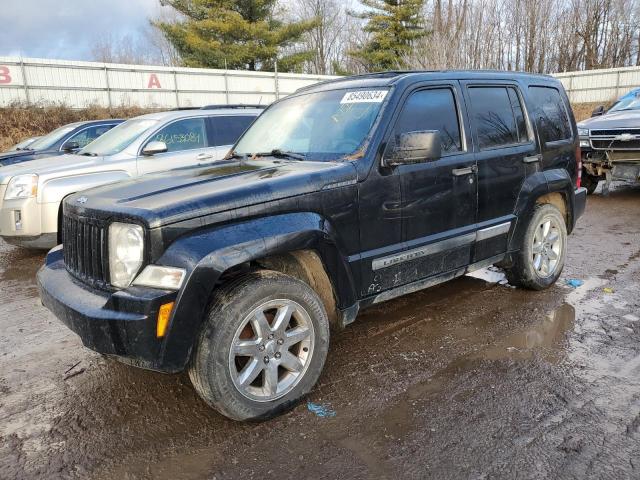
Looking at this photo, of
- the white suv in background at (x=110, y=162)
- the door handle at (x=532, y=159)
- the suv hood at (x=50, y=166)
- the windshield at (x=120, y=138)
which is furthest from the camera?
the windshield at (x=120, y=138)

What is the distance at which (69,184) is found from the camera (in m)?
6.45

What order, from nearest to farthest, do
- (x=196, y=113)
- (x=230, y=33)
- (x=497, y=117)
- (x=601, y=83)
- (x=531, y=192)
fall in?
(x=497, y=117) < (x=531, y=192) < (x=196, y=113) < (x=230, y=33) < (x=601, y=83)

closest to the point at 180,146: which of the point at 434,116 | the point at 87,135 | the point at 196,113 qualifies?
the point at 196,113

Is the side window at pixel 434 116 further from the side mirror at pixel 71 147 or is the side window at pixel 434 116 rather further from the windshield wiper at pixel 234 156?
the side mirror at pixel 71 147

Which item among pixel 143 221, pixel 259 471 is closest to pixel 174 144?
pixel 143 221

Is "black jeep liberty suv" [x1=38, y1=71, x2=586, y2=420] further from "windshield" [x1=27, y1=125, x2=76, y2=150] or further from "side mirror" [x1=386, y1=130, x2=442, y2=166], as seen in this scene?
"windshield" [x1=27, y1=125, x2=76, y2=150]

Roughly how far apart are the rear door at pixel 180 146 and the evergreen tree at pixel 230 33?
2382cm

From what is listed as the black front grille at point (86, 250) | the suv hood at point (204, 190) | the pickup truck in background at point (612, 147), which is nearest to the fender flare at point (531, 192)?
the suv hood at point (204, 190)

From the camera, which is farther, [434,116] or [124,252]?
[434,116]

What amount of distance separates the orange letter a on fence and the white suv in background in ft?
58.1

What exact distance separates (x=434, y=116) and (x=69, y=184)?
482 cm

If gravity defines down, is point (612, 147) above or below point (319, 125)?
below

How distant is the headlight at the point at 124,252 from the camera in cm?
263

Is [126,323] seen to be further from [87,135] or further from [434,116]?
[87,135]
